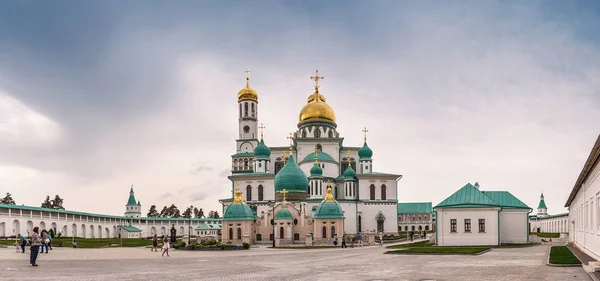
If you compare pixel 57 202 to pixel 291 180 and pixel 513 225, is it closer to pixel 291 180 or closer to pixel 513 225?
pixel 291 180

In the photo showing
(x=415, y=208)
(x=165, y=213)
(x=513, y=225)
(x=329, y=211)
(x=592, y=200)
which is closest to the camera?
(x=592, y=200)

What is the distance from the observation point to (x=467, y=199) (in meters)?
37.9

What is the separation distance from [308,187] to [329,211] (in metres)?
11.4

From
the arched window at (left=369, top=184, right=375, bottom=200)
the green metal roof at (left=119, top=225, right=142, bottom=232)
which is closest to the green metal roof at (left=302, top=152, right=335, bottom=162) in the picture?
the arched window at (left=369, top=184, right=375, bottom=200)

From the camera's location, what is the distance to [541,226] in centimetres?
11850

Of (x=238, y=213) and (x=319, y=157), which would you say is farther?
(x=319, y=157)

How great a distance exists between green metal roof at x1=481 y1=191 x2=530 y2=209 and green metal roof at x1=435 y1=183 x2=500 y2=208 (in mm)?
3229

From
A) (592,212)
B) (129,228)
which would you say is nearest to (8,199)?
(129,228)

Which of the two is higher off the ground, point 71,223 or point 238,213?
point 238,213

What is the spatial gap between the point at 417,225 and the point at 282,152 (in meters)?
47.0

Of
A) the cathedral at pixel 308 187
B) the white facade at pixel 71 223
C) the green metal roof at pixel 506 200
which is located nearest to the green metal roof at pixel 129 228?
the white facade at pixel 71 223

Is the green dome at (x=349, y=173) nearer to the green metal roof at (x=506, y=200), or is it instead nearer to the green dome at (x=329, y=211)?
the green dome at (x=329, y=211)

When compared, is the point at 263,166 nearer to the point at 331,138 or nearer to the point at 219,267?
the point at 331,138

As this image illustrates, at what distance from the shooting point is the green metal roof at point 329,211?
49.4m
